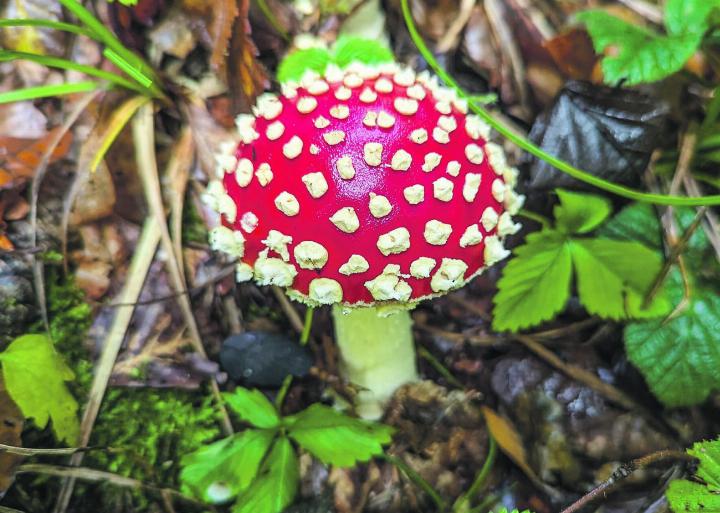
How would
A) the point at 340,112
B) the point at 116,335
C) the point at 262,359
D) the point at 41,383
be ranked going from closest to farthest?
the point at 340,112 → the point at 41,383 → the point at 116,335 → the point at 262,359

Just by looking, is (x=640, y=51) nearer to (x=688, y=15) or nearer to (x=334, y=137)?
(x=688, y=15)

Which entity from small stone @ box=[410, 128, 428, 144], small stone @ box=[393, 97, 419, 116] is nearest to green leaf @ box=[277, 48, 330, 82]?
small stone @ box=[393, 97, 419, 116]

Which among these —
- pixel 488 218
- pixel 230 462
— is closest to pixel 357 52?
pixel 488 218

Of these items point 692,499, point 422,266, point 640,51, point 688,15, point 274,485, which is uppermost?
point 688,15

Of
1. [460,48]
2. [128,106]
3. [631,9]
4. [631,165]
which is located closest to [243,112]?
[128,106]

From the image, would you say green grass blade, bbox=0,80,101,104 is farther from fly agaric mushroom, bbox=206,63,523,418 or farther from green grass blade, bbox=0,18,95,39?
fly agaric mushroom, bbox=206,63,523,418

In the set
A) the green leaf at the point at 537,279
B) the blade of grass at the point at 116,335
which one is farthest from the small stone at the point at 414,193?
the blade of grass at the point at 116,335

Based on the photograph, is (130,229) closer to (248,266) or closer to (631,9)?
(248,266)

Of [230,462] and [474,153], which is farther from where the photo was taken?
[230,462]
